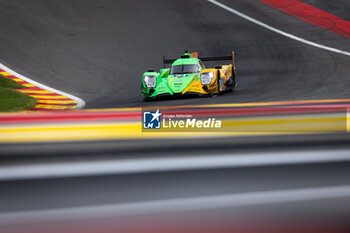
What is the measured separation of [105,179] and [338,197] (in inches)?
44.4

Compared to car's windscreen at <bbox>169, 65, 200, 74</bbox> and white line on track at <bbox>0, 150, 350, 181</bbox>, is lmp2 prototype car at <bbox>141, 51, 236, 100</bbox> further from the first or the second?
white line on track at <bbox>0, 150, 350, 181</bbox>

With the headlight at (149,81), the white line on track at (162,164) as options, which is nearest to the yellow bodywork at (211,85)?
the headlight at (149,81)

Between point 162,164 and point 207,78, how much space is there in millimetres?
7555

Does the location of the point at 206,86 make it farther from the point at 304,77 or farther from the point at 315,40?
the point at 315,40

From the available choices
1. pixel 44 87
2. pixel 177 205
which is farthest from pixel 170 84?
pixel 177 205

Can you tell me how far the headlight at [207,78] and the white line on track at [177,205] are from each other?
744cm

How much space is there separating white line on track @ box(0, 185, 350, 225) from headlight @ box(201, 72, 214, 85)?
24.4 ft

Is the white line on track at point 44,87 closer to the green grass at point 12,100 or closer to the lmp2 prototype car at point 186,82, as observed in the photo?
the green grass at point 12,100

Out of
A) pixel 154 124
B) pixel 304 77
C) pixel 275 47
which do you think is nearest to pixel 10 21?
pixel 275 47

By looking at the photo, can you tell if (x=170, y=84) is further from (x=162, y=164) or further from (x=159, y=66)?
(x=162, y=164)

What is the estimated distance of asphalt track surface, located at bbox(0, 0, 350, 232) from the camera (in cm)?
207

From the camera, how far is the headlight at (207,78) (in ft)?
31.5

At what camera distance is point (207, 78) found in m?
9.61

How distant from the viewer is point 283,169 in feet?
7.49
